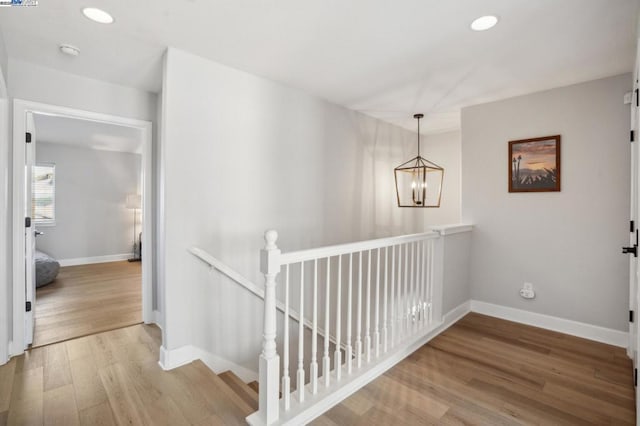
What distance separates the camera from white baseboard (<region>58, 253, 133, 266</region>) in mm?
6051

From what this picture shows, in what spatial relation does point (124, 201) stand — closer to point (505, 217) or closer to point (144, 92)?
point (144, 92)

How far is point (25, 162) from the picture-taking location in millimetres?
2564

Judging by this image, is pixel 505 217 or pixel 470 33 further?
pixel 505 217

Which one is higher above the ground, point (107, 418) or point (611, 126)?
point (611, 126)

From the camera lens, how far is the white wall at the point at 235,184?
2.39m

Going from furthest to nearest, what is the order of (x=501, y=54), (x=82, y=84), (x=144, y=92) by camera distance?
(x=144, y=92) → (x=82, y=84) → (x=501, y=54)

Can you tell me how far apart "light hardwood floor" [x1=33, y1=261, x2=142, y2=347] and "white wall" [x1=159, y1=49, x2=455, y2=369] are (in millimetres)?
1245

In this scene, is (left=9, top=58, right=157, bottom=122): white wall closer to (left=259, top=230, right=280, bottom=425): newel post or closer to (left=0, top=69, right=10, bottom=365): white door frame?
(left=0, top=69, right=10, bottom=365): white door frame

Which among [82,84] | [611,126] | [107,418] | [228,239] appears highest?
[82,84]

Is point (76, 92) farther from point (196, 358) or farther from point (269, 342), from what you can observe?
point (269, 342)

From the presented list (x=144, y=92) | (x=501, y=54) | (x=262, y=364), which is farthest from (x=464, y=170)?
(x=144, y=92)

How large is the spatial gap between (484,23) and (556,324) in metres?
2.79

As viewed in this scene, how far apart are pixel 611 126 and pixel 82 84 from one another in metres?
4.62

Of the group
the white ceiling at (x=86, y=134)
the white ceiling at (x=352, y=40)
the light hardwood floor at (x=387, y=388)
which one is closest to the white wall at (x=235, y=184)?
the white ceiling at (x=352, y=40)
